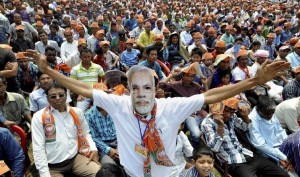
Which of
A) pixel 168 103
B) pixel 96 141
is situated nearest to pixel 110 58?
pixel 96 141

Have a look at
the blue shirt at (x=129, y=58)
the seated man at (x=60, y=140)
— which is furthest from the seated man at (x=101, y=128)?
the blue shirt at (x=129, y=58)

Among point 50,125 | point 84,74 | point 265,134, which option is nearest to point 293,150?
point 265,134

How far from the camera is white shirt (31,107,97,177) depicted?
325 centimetres

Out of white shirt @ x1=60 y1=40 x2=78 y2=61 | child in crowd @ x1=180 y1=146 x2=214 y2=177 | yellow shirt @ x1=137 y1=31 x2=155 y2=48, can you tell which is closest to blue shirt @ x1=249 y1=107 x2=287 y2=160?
child in crowd @ x1=180 y1=146 x2=214 y2=177

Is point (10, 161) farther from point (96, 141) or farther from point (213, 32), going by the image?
point (213, 32)

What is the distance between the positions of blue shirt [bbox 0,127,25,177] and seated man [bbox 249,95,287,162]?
275 cm

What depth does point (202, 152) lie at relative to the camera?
10.5 ft

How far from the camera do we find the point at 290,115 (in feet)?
15.0

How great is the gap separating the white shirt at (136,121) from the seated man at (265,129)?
221cm

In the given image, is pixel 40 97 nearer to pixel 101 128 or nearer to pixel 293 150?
pixel 101 128

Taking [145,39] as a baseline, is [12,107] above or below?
below

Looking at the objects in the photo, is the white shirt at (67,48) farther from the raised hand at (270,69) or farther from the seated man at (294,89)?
the raised hand at (270,69)

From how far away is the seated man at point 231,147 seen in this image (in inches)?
154

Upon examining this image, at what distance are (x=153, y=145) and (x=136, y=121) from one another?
194mm
